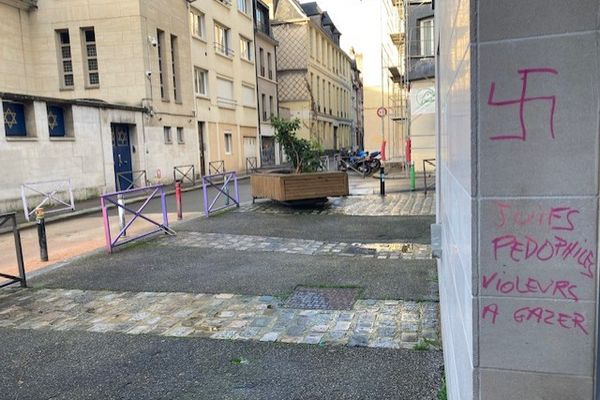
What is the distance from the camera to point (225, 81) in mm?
29594

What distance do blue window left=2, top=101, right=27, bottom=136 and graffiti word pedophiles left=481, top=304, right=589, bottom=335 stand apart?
15.3 meters

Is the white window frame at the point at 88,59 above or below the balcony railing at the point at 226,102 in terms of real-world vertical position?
above

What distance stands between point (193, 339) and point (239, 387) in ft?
3.39

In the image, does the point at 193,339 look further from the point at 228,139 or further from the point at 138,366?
the point at 228,139

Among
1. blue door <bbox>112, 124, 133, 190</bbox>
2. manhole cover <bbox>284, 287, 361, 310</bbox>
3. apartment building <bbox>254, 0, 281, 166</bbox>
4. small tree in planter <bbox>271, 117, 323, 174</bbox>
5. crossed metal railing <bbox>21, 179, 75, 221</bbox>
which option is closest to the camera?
manhole cover <bbox>284, 287, 361, 310</bbox>

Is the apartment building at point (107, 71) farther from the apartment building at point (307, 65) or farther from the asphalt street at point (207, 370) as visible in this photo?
the apartment building at point (307, 65)

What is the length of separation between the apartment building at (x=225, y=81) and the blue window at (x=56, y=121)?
9.84 meters

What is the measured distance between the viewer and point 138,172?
66.4 ft

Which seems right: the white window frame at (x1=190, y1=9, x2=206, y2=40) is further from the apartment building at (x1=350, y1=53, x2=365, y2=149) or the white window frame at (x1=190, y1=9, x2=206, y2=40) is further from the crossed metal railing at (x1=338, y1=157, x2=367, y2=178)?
the apartment building at (x1=350, y1=53, x2=365, y2=149)

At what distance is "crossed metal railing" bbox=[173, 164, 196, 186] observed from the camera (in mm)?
23250

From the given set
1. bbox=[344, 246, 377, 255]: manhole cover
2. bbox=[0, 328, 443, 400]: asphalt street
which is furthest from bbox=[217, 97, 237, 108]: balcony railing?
bbox=[0, 328, 443, 400]: asphalt street

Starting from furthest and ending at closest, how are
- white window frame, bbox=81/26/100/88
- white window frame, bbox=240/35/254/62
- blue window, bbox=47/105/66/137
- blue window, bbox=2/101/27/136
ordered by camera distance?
white window frame, bbox=240/35/254/62 < white window frame, bbox=81/26/100/88 < blue window, bbox=47/105/66/137 < blue window, bbox=2/101/27/136

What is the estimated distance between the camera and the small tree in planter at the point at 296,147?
1361 cm

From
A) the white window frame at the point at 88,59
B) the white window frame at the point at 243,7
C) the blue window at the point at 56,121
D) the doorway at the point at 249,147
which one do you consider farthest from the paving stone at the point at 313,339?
the white window frame at the point at 243,7
